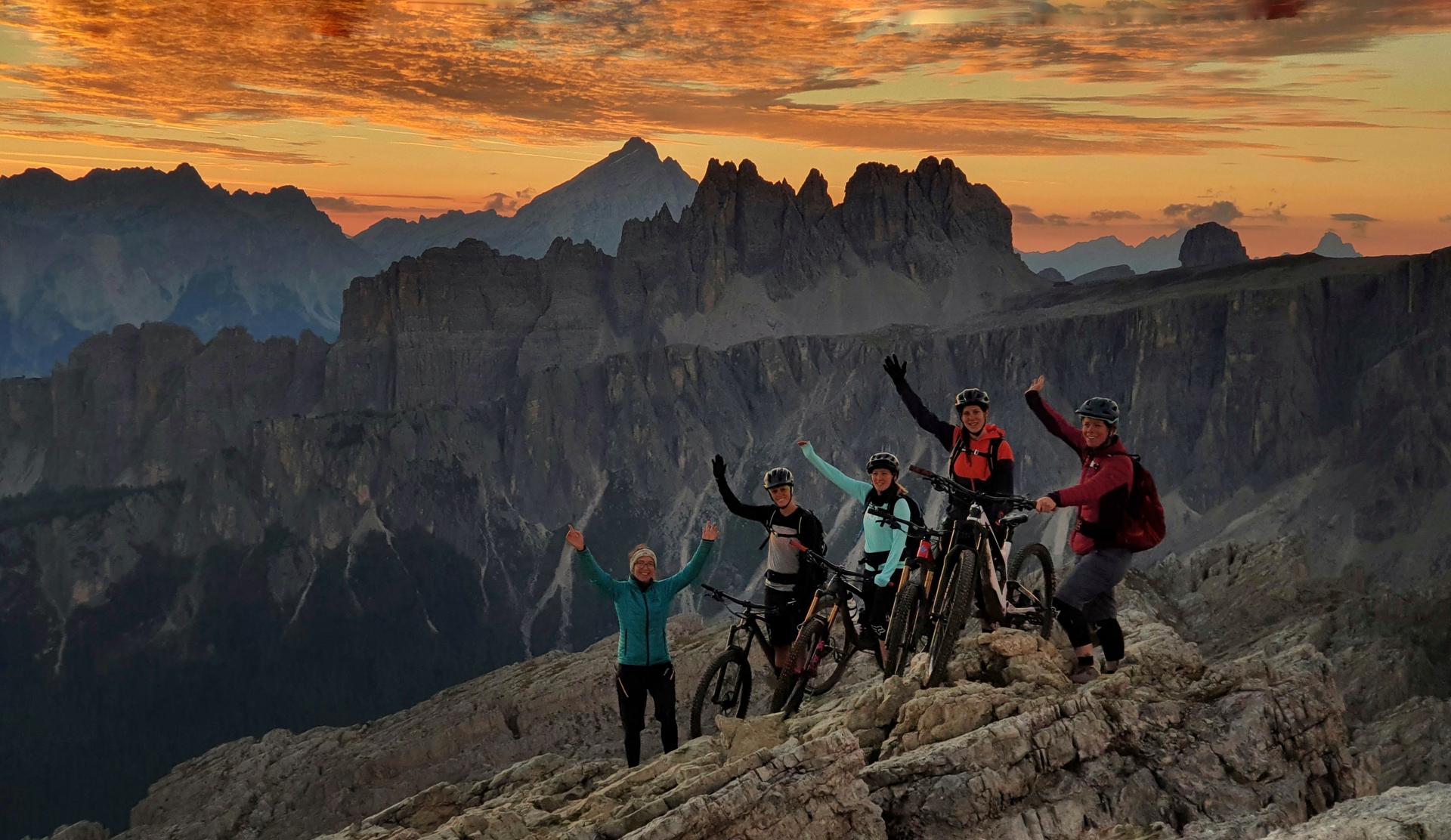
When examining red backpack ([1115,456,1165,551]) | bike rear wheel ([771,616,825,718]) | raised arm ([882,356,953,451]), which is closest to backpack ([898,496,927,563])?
raised arm ([882,356,953,451])

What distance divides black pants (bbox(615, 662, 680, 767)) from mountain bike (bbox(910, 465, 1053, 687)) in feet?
15.6

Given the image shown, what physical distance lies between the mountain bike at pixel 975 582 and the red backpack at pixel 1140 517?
153 centimetres

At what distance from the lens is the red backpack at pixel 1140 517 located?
2283cm

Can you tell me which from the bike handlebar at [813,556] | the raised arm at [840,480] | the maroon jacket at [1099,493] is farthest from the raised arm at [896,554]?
the maroon jacket at [1099,493]

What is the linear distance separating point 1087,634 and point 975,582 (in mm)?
1971

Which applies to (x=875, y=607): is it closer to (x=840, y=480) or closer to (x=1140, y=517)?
(x=840, y=480)

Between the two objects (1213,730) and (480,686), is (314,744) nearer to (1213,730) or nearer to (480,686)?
(480,686)

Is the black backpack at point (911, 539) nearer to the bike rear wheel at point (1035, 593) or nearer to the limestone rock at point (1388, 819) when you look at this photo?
the bike rear wheel at point (1035, 593)

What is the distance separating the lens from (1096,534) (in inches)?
908

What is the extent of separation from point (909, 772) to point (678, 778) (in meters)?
3.41

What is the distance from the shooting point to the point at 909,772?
2111cm

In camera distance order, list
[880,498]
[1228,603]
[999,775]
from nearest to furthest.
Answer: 1. [999,775]
2. [880,498]
3. [1228,603]

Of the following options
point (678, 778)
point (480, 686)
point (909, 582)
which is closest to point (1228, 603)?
point (480, 686)

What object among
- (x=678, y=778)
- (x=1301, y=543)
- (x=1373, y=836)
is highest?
(x=1373, y=836)
